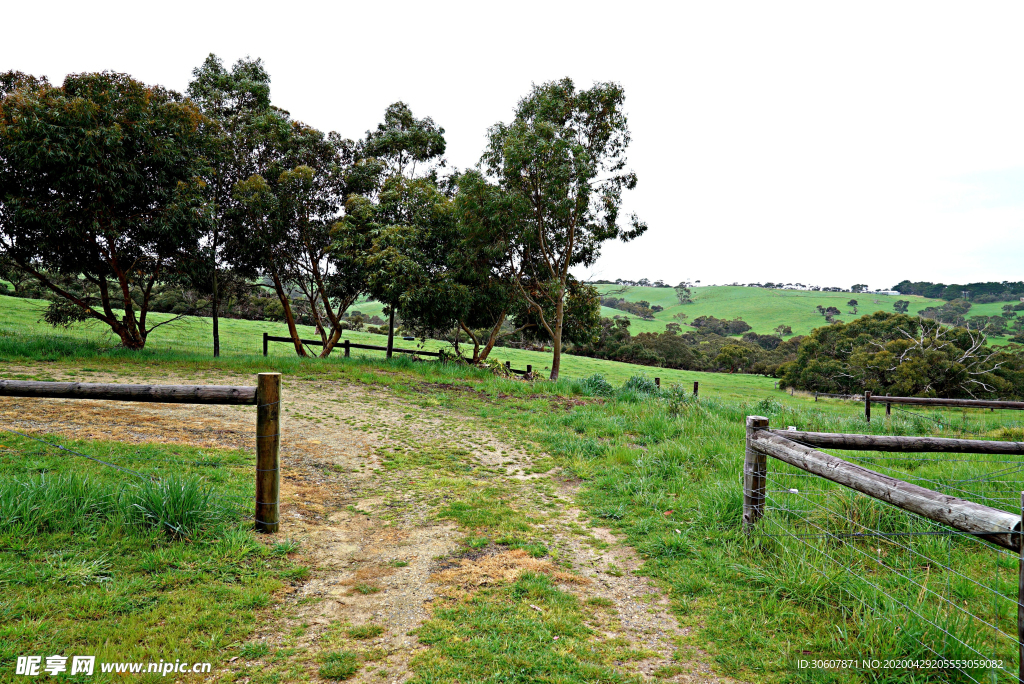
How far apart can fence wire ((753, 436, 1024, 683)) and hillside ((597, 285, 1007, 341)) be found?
66.7 meters

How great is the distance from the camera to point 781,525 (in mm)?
4402

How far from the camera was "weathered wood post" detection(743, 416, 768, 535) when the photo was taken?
4.37 m

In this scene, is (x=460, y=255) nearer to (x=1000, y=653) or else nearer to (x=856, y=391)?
(x=1000, y=653)

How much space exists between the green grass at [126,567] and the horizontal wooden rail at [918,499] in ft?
12.9

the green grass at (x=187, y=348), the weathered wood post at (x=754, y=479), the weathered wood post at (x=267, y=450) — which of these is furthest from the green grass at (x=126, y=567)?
the green grass at (x=187, y=348)

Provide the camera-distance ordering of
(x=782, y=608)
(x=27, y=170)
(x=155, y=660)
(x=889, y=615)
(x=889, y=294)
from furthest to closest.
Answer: (x=889, y=294) → (x=27, y=170) → (x=782, y=608) → (x=889, y=615) → (x=155, y=660)

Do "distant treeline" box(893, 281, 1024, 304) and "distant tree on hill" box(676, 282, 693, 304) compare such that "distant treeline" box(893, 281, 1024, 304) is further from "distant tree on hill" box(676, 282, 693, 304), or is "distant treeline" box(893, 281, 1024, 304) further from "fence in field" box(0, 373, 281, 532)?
"fence in field" box(0, 373, 281, 532)

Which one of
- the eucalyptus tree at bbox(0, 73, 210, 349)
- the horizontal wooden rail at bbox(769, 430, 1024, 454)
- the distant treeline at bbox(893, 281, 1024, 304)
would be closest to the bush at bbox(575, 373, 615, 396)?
the horizontal wooden rail at bbox(769, 430, 1024, 454)

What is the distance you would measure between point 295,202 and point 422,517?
636 inches

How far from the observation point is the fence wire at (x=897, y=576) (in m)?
2.69

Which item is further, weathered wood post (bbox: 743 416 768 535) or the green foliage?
the green foliage

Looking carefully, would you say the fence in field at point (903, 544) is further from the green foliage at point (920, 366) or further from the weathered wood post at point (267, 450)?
the green foliage at point (920, 366)

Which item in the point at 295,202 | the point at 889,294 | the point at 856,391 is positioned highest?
the point at 889,294

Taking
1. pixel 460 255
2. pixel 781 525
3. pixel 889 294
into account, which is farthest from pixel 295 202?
pixel 889 294
